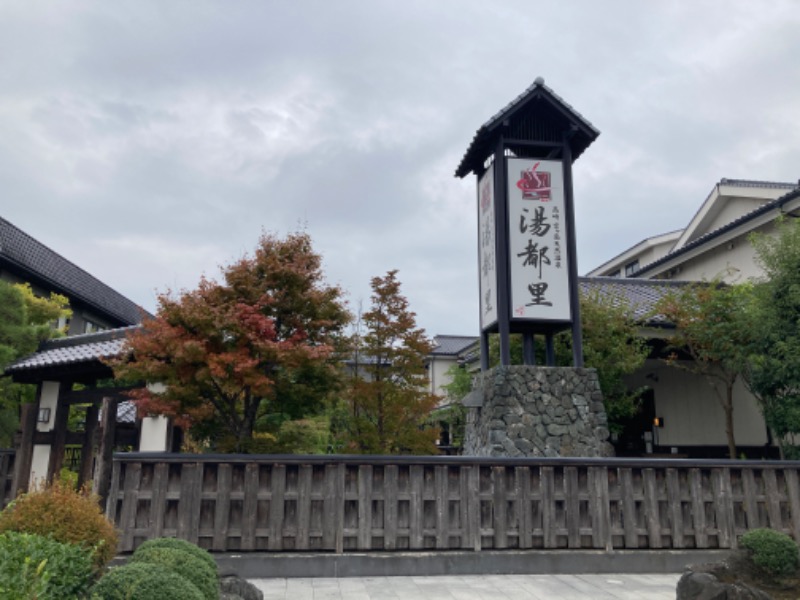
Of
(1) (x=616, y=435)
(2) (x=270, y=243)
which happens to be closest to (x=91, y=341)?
(2) (x=270, y=243)

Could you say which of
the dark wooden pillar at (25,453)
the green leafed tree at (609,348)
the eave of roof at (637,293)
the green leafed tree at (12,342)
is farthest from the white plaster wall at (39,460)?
the eave of roof at (637,293)

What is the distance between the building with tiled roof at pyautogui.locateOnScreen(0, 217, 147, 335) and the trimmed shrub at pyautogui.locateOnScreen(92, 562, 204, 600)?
53.1 ft

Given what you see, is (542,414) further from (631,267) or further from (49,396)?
(631,267)

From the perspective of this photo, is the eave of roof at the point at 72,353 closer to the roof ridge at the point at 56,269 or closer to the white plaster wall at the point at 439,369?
the roof ridge at the point at 56,269

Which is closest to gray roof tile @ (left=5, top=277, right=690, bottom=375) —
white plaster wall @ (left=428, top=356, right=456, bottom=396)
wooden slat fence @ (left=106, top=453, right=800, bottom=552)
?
wooden slat fence @ (left=106, top=453, right=800, bottom=552)

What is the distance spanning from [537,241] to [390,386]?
4259mm

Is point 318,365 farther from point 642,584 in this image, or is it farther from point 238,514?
point 642,584

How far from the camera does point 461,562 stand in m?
7.05

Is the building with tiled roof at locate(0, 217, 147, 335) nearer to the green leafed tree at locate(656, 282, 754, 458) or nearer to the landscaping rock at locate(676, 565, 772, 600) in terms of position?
the green leafed tree at locate(656, 282, 754, 458)

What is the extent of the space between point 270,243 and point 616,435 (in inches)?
432

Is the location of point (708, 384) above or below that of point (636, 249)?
below

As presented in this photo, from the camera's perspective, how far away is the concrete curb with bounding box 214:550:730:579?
6.77 meters

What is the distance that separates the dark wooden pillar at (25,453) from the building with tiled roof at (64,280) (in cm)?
862

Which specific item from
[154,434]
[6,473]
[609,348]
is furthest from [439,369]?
[6,473]
